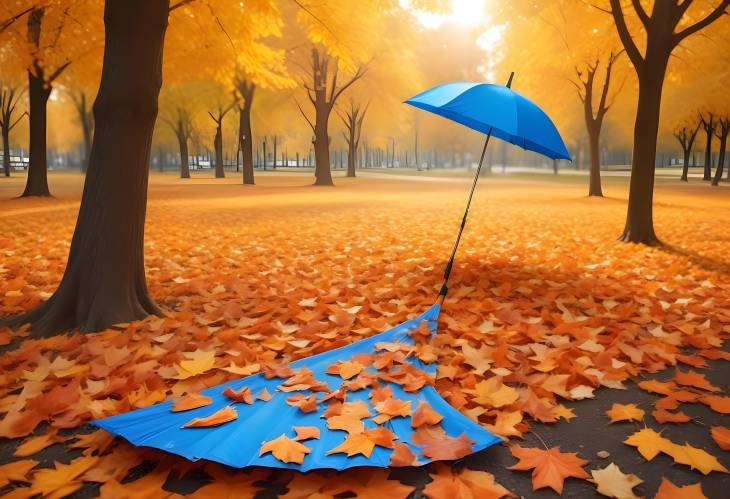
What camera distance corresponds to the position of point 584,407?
2.45m

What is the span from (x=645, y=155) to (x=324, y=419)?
7.24 metres

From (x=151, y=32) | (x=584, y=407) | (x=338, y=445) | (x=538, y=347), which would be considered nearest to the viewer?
(x=338, y=445)

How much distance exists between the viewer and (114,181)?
139 inches

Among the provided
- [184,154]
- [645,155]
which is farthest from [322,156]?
[645,155]

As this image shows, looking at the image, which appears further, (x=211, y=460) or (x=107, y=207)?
(x=107, y=207)

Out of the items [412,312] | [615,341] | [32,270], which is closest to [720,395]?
[615,341]

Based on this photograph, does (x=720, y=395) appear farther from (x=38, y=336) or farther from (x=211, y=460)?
(x=38, y=336)

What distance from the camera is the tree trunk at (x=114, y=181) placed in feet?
11.2

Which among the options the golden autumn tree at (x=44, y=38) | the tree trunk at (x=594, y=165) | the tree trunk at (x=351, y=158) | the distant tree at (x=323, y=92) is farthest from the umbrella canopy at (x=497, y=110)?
the tree trunk at (x=351, y=158)

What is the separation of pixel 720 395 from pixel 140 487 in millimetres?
2786

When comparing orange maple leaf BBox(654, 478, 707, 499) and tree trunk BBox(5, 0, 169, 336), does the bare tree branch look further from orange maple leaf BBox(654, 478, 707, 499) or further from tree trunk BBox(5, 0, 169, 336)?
orange maple leaf BBox(654, 478, 707, 499)

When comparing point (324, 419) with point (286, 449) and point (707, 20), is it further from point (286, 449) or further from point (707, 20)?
point (707, 20)

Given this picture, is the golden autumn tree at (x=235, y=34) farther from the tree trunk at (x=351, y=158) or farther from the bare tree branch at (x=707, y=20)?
the tree trunk at (x=351, y=158)

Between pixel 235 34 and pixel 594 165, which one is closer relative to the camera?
pixel 235 34
